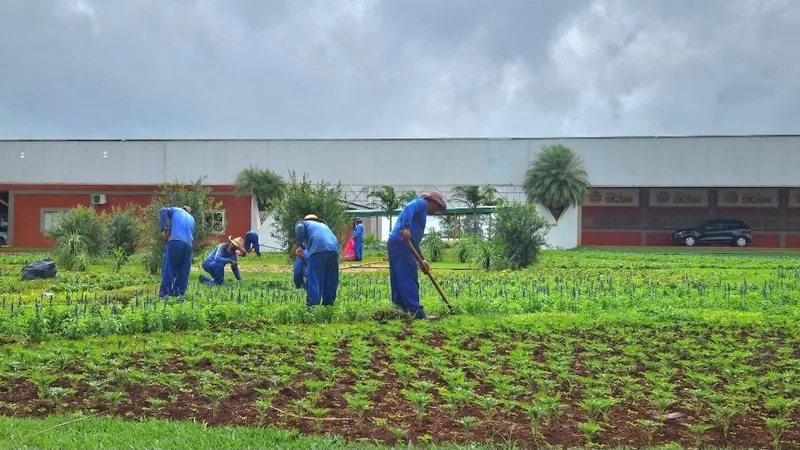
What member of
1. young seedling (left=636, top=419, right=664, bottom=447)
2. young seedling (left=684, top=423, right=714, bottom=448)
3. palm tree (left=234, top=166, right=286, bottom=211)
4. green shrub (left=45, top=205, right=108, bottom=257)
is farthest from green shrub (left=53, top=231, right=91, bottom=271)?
young seedling (left=684, top=423, right=714, bottom=448)

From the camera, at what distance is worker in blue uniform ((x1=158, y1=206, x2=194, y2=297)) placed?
1132 cm

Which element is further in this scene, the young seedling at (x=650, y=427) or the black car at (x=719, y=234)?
the black car at (x=719, y=234)

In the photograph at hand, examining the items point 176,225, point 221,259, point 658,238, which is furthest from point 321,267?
point 658,238

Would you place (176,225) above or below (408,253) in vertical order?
above

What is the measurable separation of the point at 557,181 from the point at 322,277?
25.3 meters

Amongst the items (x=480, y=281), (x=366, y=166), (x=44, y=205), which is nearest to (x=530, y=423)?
(x=480, y=281)

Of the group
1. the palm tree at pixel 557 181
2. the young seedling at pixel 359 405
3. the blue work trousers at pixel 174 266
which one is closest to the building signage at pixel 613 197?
the palm tree at pixel 557 181

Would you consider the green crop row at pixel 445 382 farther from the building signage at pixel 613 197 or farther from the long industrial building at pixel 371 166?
the building signage at pixel 613 197

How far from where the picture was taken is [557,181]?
33.3m

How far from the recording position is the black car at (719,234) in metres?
35.4

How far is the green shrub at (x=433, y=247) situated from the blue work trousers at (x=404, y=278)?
1538cm

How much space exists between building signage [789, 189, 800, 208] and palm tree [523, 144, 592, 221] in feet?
39.2

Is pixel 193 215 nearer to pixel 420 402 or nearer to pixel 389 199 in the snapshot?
pixel 420 402

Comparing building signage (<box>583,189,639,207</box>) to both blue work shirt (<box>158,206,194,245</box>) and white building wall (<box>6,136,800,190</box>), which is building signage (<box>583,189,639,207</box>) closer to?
white building wall (<box>6,136,800,190</box>)
